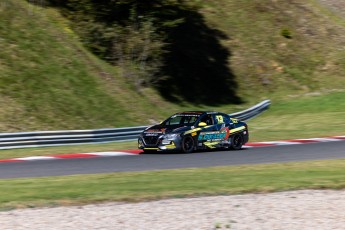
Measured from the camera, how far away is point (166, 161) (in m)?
18.8

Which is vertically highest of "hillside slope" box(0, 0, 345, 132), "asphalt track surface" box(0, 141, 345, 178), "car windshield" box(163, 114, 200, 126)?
"hillside slope" box(0, 0, 345, 132)

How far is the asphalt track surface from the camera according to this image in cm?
1677

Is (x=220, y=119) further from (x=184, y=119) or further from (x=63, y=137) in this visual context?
(x=63, y=137)

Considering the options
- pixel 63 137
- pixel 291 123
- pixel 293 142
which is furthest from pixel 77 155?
pixel 291 123

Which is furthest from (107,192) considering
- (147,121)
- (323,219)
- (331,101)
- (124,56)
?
(331,101)

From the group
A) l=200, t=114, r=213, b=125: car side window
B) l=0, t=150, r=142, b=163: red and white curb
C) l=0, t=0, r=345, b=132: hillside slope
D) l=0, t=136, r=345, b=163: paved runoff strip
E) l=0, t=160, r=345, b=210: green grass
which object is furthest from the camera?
l=0, t=0, r=345, b=132: hillside slope

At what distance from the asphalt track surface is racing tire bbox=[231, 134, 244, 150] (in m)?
0.39

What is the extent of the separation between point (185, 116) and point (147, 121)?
1019cm

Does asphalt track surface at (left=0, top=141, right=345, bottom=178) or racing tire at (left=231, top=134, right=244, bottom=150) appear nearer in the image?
asphalt track surface at (left=0, top=141, right=345, bottom=178)

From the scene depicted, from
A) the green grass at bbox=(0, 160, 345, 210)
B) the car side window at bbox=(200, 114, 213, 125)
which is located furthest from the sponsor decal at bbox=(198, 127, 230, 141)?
the green grass at bbox=(0, 160, 345, 210)

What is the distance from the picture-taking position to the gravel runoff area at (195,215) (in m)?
9.70

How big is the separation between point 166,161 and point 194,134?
2.70 m

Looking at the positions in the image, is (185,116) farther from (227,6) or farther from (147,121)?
(227,6)

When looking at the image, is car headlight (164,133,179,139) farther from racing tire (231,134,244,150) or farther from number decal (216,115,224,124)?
racing tire (231,134,244,150)
